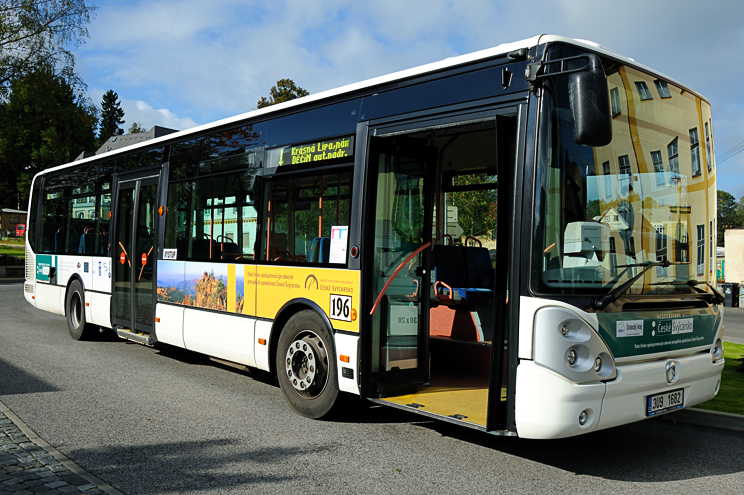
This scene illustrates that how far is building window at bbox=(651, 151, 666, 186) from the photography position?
5.34 m

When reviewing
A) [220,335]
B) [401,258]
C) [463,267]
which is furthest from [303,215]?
[463,267]

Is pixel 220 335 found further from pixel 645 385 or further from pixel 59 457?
pixel 645 385

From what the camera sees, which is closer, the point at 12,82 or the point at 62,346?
the point at 62,346

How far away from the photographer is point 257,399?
7.40m

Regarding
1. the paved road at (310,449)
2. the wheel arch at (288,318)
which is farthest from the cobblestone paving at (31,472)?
the wheel arch at (288,318)

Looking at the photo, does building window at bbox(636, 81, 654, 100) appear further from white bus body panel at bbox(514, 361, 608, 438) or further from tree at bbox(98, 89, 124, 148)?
tree at bbox(98, 89, 124, 148)

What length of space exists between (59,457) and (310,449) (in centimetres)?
195

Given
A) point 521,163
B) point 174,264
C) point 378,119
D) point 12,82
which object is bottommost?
point 174,264

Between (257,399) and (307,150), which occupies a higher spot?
(307,150)

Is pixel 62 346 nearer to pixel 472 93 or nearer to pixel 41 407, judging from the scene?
pixel 41 407

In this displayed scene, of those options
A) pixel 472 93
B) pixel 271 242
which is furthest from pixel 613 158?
pixel 271 242

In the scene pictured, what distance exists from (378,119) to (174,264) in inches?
165

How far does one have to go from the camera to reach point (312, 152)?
22.5 feet

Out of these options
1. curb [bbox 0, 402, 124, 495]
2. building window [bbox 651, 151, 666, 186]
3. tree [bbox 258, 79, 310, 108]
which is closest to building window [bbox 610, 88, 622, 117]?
building window [bbox 651, 151, 666, 186]
